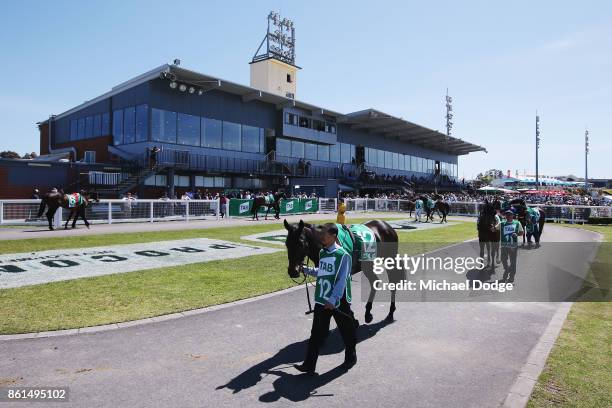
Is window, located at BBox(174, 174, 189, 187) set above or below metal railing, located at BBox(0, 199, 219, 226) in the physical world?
above

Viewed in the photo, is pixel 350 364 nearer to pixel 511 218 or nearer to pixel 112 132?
pixel 511 218

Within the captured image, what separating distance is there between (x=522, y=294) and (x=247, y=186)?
35070 millimetres

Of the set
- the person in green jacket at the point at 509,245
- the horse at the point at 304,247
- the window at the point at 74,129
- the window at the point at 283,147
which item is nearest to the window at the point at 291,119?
the window at the point at 283,147

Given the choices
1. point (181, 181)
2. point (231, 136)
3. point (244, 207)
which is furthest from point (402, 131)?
point (244, 207)

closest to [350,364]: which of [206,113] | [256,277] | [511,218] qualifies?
[256,277]

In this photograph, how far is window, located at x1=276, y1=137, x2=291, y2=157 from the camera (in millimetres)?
45156

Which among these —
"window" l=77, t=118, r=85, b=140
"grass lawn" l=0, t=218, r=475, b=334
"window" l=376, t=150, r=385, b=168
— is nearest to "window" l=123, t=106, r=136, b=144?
"window" l=77, t=118, r=85, b=140

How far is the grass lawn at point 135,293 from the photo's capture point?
20.5 feet

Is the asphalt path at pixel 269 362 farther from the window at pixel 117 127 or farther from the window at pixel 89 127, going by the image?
the window at pixel 89 127

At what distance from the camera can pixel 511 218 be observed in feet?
34.1

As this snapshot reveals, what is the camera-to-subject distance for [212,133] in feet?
126

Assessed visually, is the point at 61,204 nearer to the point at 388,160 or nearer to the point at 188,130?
the point at 188,130

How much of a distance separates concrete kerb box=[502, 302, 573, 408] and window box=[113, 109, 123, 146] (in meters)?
37.1

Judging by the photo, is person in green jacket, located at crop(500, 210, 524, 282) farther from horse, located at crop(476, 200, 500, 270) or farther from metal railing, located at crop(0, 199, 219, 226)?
metal railing, located at crop(0, 199, 219, 226)
